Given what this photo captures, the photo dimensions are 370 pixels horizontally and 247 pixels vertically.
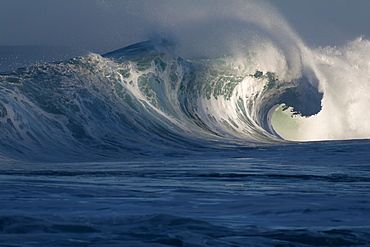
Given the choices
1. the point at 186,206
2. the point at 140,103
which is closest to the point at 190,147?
the point at 140,103

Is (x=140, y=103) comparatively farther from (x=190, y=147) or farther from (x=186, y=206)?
(x=186, y=206)

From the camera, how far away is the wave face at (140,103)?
11047 mm

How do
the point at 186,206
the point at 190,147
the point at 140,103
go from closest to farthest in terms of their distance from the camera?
the point at 186,206 → the point at 190,147 → the point at 140,103

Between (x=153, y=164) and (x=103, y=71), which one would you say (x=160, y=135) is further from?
(x=153, y=164)

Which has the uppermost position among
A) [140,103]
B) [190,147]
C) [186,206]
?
[140,103]

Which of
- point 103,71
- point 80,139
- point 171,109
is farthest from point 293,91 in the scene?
point 80,139

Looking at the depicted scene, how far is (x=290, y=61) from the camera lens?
20.5m

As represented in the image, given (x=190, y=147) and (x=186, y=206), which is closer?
(x=186, y=206)

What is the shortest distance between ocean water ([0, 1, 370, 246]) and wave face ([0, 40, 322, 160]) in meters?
A: 0.05

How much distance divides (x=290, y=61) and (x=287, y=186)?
1536 cm

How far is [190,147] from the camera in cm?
1209

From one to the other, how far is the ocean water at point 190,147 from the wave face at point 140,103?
0.05m

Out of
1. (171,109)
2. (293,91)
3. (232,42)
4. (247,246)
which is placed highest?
(232,42)

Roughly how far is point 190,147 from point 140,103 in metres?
2.92
